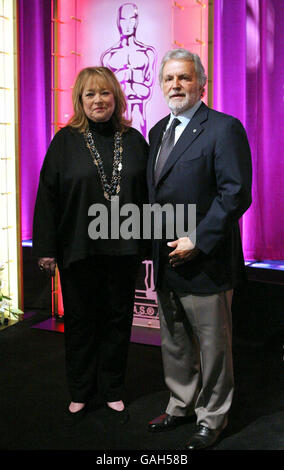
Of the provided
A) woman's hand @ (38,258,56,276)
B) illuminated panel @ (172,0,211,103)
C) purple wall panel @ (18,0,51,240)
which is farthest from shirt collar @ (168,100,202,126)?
purple wall panel @ (18,0,51,240)

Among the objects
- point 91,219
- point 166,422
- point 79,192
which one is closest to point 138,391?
point 166,422

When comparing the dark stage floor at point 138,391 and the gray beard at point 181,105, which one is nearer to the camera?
the gray beard at point 181,105

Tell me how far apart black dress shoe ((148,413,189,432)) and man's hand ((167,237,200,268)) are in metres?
0.68

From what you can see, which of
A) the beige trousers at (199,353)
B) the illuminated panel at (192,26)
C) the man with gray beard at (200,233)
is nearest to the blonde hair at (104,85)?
the man with gray beard at (200,233)

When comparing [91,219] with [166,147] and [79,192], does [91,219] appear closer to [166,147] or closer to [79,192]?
[79,192]

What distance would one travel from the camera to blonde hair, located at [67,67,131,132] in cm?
229

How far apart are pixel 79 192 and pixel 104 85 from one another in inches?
16.9

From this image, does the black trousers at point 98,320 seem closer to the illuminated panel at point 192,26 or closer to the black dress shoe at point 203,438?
the black dress shoe at point 203,438

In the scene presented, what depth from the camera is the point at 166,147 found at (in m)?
2.22

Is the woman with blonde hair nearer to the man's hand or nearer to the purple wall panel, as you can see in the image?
the man's hand

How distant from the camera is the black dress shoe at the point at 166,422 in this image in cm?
237

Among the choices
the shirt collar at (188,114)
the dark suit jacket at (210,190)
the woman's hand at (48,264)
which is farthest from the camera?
the woman's hand at (48,264)
